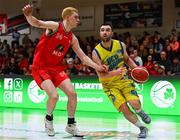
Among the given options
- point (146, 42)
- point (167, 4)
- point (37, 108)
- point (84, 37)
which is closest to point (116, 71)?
point (37, 108)

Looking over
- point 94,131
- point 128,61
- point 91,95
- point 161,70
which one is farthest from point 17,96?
point 128,61

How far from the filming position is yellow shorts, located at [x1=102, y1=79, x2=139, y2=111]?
7.98 metres

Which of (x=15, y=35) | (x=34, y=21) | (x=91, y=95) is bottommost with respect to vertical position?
(x=91, y=95)

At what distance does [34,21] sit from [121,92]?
2.00 metres

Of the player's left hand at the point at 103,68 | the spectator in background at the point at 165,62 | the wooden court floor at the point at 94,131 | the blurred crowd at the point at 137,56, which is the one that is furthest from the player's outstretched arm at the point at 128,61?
the spectator in background at the point at 165,62

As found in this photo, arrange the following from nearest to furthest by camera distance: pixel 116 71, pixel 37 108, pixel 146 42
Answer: pixel 116 71
pixel 37 108
pixel 146 42

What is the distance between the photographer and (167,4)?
20.0 m

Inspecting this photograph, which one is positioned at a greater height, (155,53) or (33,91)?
(155,53)

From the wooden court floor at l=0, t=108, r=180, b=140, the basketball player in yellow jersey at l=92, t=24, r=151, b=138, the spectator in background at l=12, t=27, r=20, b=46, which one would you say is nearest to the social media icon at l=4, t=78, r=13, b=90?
the wooden court floor at l=0, t=108, r=180, b=140

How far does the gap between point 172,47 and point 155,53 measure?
24.5 inches

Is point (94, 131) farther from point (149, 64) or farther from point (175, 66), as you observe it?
point (175, 66)

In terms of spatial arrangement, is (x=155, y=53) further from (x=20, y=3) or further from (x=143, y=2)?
(x=20, y=3)

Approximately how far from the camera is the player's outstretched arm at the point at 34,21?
277 inches

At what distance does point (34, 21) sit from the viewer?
732 centimetres
